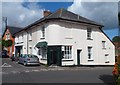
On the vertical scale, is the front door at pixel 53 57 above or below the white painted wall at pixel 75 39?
below

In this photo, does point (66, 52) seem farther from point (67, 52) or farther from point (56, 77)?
point (56, 77)

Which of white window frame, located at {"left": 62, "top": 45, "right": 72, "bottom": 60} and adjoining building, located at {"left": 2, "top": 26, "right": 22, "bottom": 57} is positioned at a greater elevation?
adjoining building, located at {"left": 2, "top": 26, "right": 22, "bottom": 57}

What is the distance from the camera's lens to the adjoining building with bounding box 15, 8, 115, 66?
27453mm

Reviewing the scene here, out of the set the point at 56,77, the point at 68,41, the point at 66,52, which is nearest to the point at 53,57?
the point at 66,52

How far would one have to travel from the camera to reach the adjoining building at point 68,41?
27.5 m

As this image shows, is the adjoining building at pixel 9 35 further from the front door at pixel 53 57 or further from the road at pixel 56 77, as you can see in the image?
the road at pixel 56 77

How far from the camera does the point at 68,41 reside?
28.1 m

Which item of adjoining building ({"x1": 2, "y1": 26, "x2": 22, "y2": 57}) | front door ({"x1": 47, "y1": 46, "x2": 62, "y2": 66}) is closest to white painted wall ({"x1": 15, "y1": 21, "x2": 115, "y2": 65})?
front door ({"x1": 47, "y1": 46, "x2": 62, "y2": 66})

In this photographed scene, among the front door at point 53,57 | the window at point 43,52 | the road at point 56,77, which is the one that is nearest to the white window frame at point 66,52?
the front door at point 53,57

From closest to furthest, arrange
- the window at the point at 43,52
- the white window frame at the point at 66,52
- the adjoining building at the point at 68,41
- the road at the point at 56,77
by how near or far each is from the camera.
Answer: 1. the road at the point at 56,77
2. the adjoining building at the point at 68,41
3. the white window frame at the point at 66,52
4. the window at the point at 43,52

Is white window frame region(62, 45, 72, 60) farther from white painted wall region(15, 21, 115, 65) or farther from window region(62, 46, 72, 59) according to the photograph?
white painted wall region(15, 21, 115, 65)

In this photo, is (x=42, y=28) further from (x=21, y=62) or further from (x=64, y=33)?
(x=21, y=62)

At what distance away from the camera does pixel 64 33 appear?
27.9 m

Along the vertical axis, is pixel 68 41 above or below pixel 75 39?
below
